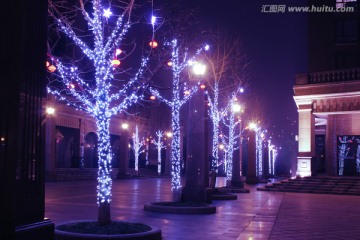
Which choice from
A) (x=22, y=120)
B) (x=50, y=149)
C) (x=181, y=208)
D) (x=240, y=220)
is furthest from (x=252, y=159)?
(x=22, y=120)

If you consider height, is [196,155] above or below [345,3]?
below

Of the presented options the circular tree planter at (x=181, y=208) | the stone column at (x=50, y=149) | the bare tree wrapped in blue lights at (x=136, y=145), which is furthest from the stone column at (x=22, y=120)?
the bare tree wrapped in blue lights at (x=136, y=145)

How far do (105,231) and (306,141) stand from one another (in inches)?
1014

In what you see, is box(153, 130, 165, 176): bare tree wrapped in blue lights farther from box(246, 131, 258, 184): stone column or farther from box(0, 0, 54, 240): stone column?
box(0, 0, 54, 240): stone column

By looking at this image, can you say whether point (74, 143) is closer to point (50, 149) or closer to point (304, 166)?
point (50, 149)

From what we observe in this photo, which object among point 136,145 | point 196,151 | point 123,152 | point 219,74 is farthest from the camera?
point 136,145

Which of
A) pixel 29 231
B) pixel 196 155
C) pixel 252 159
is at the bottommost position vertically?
pixel 29 231

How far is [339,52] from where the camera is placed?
35.6 m

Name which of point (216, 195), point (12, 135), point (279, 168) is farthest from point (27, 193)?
point (279, 168)

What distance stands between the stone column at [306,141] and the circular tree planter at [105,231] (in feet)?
80.5

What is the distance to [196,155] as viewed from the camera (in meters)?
16.9

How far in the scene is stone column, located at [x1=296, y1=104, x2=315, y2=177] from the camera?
32594 millimetres

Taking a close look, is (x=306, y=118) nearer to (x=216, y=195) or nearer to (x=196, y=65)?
(x=216, y=195)

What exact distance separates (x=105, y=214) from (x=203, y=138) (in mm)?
7902
